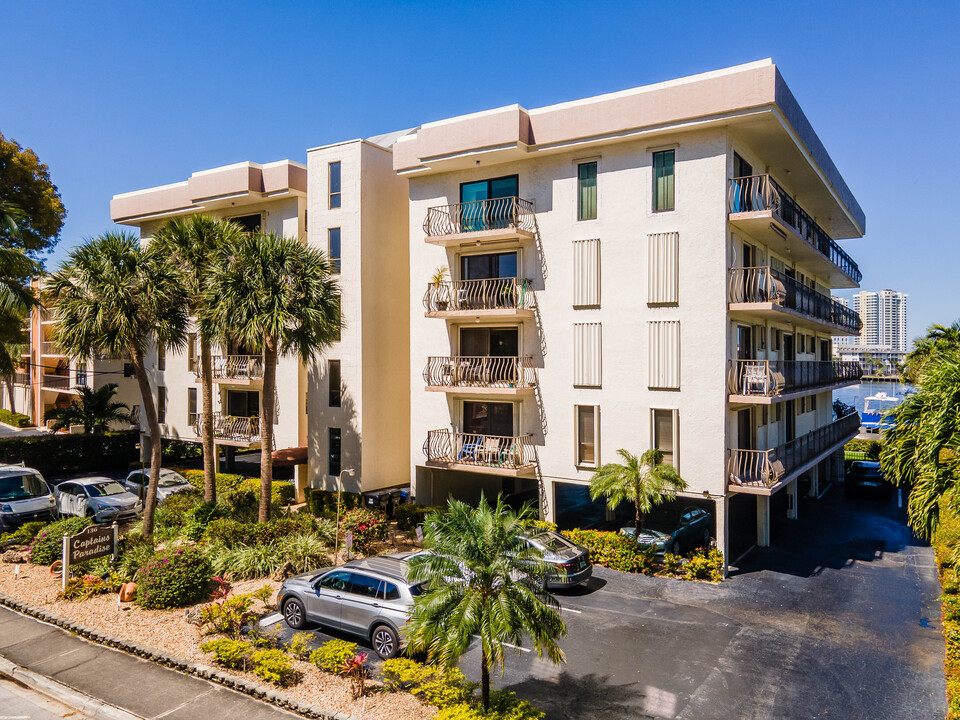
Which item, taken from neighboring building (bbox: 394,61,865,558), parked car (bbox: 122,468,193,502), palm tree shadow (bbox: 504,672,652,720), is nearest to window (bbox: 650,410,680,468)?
neighboring building (bbox: 394,61,865,558)

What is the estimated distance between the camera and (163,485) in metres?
26.1

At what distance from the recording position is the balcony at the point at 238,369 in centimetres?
2744

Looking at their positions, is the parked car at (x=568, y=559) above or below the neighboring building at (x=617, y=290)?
below

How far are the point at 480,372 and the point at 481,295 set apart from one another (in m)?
2.75

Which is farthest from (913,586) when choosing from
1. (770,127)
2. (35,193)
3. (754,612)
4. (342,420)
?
(35,193)

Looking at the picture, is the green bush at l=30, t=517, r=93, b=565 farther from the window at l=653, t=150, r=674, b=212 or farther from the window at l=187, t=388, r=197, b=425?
the window at l=653, t=150, r=674, b=212

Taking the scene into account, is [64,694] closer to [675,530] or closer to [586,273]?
[675,530]

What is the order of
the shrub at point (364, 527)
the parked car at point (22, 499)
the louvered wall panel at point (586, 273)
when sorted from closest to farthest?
the shrub at point (364, 527)
the louvered wall panel at point (586, 273)
the parked car at point (22, 499)

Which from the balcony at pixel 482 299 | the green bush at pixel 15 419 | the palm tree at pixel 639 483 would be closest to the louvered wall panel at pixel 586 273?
the balcony at pixel 482 299

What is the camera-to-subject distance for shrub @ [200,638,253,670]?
11734mm

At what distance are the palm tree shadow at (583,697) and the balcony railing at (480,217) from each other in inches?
552

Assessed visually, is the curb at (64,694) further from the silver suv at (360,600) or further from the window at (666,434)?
the window at (666,434)

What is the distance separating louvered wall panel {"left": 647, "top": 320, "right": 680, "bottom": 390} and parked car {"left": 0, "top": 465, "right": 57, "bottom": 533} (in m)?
21.0

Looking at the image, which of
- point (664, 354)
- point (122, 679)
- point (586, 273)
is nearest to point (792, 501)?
point (664, 354)
